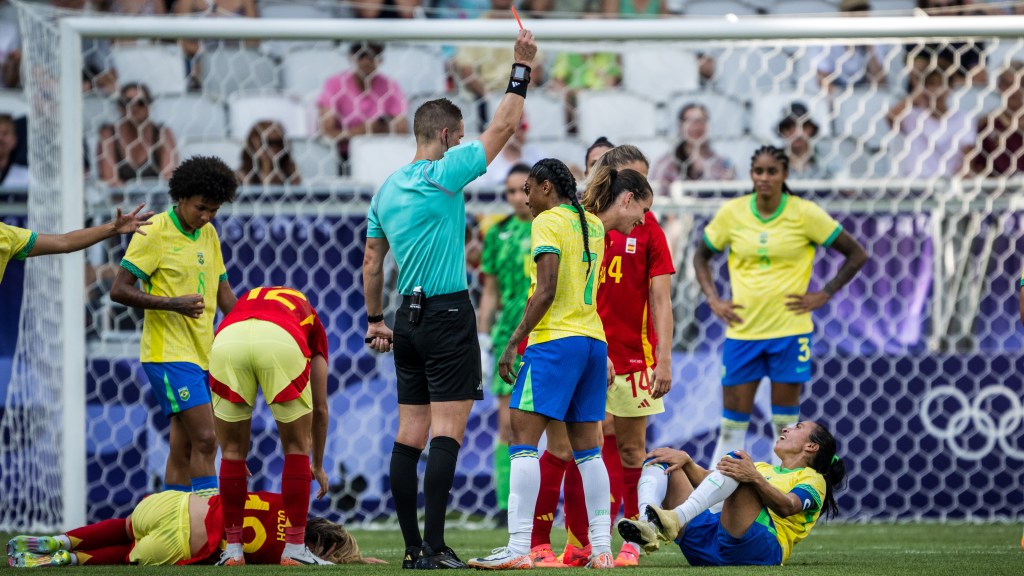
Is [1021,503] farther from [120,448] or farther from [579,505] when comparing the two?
[120,448]

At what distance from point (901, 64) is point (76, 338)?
6.53 meters

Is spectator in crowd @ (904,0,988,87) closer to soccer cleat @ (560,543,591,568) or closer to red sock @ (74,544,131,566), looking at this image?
soccer cleat @ (560,543,591,568)

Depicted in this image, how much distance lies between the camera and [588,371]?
4590mm

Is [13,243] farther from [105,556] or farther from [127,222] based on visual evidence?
[105,556]

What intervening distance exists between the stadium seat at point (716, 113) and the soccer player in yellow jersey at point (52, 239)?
5069mm

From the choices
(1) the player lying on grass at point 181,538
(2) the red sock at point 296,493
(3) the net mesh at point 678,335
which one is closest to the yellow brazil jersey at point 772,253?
(3) the net mesh at point 678,335

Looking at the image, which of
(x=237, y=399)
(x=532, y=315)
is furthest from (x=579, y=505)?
(x=237, y=399)

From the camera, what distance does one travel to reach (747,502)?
4.74 m

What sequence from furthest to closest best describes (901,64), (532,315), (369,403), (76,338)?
1. (901,64)
2. (369,403)
3. (76,338)
4. (532,315)

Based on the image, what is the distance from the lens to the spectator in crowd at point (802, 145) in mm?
8875

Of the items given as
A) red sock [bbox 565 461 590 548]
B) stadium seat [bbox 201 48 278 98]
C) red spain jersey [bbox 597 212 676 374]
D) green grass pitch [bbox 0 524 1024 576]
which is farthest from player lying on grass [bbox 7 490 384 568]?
stadium seat [bbox 201 48 278 98]

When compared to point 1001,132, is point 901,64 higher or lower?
higher

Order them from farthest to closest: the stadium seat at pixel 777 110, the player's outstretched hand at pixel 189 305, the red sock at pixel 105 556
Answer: the stadium seat at pixel 777 110 → the player's outstretched hand at pixel 189 305 → the red sock at pixel 105 556

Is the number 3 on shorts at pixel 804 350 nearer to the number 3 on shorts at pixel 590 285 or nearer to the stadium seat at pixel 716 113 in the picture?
the number 3 on shorts at pixel 590 285
